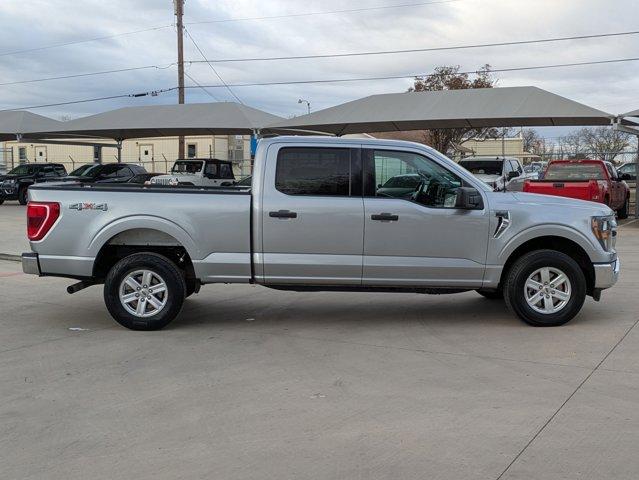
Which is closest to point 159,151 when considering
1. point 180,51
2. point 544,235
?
point 180,51

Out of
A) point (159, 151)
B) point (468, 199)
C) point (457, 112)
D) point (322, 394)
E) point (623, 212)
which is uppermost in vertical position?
point (457, 112)

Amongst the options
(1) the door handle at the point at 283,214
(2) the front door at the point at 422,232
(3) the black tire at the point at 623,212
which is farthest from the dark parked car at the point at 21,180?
(2) the front door at the point at 422,232

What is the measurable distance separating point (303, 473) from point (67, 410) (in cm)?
195

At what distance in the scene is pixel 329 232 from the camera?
676cm

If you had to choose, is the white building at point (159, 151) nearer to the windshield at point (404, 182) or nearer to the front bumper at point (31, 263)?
the front bumper at point (31, 263)

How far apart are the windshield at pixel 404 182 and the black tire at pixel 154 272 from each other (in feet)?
7.81

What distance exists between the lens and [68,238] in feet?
22.4

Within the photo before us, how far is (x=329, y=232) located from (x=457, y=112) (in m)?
17.1

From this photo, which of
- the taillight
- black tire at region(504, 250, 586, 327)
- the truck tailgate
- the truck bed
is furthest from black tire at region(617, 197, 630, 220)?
the taillight

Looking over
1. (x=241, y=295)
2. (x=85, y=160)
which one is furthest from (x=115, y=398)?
(x=85, y=160)

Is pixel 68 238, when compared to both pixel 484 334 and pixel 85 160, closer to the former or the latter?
pixel 484 334

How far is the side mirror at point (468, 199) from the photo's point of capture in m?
6.64

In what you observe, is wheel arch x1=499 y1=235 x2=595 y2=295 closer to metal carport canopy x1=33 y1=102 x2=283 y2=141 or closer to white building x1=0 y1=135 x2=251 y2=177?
metal carport canopy x1=33 y1=102 x2=283 y2=141

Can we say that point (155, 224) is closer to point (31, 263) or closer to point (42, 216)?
point (42, 216)
